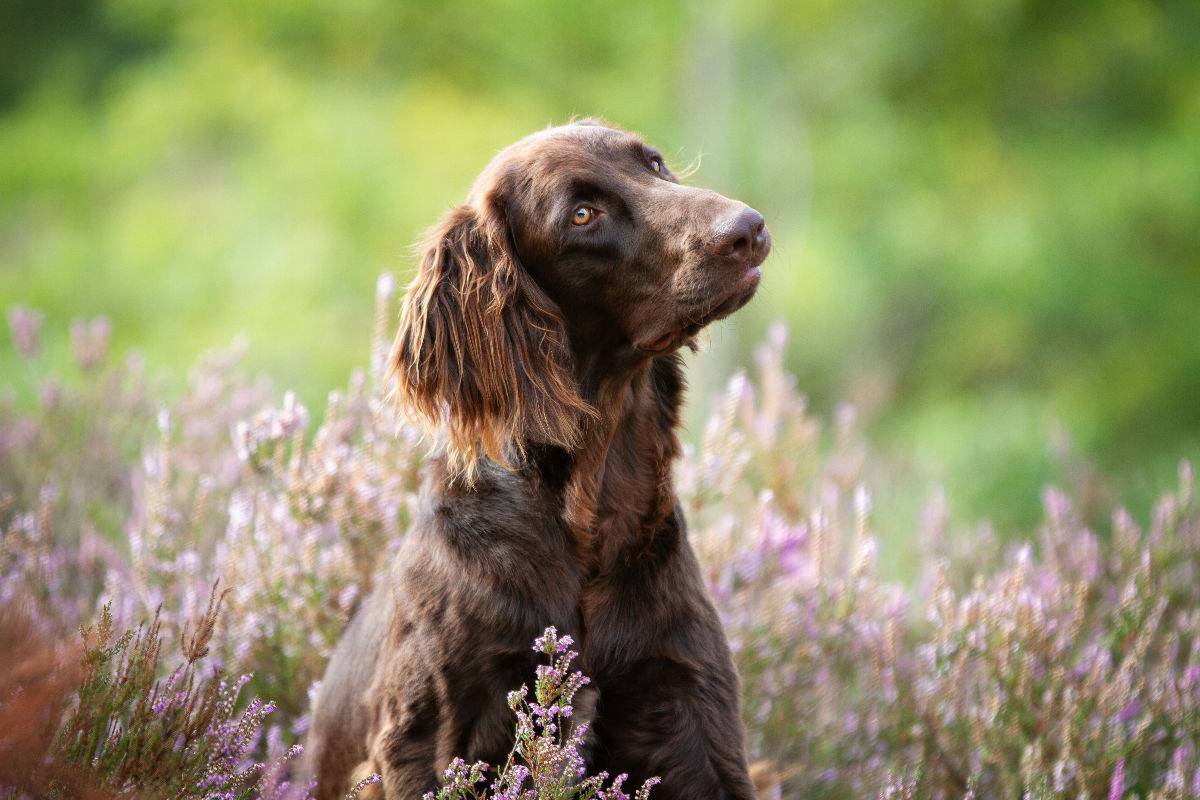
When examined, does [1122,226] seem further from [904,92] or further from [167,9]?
[167,9]

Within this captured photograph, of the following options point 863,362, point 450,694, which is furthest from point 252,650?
point 863,362

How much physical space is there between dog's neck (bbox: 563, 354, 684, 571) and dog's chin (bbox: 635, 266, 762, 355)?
11cm

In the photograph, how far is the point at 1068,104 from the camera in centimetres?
907

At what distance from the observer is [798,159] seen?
934 cm

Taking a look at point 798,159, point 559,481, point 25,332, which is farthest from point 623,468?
point 798,159

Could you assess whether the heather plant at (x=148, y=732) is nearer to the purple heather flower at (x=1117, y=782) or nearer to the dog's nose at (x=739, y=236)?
the dog's nose at (x=739, y=236)

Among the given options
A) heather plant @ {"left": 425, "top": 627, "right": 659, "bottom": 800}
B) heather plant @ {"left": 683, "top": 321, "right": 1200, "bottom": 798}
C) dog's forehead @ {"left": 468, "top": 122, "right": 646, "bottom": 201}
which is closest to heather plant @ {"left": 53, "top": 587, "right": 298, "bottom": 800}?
heather plant @ {"left": 425, "top": 627, "right": 659, "bottom": 800}

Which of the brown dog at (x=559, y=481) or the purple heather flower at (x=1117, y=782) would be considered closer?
the brown dog at (x=559, y=481)

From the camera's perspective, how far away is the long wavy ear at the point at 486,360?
7.63ft

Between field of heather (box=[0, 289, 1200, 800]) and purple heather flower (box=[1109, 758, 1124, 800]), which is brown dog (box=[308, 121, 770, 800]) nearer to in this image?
field of heather (box=[0, 289, 1200, 800])

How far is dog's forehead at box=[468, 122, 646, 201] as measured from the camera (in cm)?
244

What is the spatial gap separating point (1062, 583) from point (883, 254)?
677cm

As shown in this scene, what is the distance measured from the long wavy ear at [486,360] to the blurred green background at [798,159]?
5.16 meters

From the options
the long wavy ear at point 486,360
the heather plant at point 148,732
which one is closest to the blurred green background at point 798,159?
the long wavy ear at point 486,360
